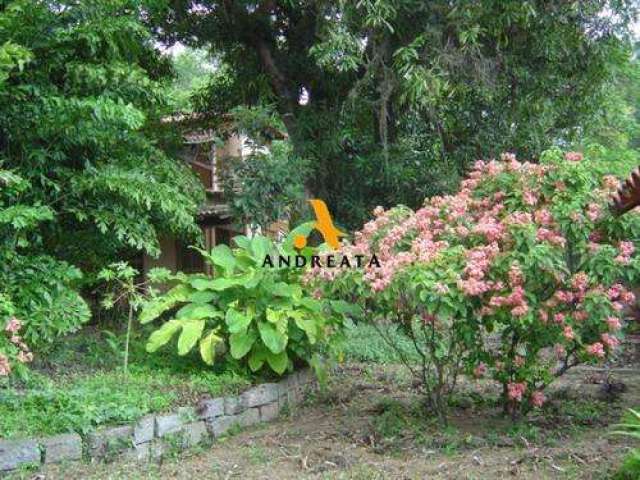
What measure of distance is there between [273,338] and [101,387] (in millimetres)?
1433

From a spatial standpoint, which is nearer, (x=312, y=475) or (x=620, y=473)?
(x=620, y=473)

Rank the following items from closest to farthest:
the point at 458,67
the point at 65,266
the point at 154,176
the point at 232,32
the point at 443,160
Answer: the point at 65,266 → the point at 154,176 → the point at 458,67 → the point at 443,160 → the point at 232,32

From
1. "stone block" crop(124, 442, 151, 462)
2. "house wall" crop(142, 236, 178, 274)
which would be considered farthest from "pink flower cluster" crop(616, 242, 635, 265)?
"house wall" crop(142, 236, 178, 274)

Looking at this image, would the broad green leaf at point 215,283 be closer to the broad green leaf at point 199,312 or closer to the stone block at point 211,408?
the broad green leaf at point 199,312

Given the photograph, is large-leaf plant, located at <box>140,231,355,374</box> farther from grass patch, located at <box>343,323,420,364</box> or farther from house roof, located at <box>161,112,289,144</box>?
house roof, located at <box>161,112,289,144</box>

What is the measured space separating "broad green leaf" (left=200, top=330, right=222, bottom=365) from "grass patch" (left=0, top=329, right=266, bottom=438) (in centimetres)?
18

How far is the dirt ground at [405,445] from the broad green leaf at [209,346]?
73 centimetres

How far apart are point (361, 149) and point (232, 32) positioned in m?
2.70

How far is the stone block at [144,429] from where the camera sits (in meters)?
4.65

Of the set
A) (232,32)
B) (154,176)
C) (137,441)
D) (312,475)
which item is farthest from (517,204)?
(232,32)

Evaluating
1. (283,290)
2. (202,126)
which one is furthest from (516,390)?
(202,126)

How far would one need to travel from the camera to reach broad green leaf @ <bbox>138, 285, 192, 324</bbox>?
20.4 feet

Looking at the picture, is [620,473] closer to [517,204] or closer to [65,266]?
[517,204]

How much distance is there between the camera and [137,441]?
4648mm
